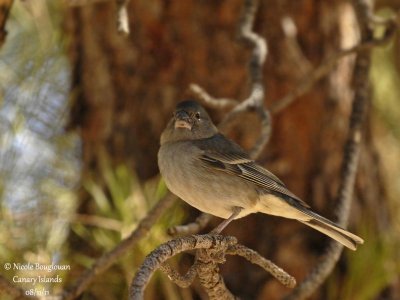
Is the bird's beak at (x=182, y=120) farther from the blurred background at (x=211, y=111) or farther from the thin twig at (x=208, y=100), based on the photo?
the blurred background at (x=211, y=111)

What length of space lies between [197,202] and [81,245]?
92cm

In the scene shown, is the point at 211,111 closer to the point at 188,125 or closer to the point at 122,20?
the point at 188,125

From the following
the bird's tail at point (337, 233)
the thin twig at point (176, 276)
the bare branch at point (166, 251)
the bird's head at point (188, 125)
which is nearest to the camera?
the bare branch at point (166, 251)

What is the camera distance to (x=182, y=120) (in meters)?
3.25

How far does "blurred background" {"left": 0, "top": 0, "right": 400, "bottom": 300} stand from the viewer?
354cm

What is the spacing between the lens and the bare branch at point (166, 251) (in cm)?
161

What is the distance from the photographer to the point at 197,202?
290 centimetres

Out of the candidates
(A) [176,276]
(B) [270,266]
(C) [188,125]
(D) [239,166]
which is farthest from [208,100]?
(A) [176,276]

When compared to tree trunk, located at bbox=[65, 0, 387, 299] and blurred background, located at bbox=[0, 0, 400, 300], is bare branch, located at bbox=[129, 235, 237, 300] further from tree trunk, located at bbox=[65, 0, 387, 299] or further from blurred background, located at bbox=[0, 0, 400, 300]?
tree trunk, located at bbox=[65, 0, 387, 299]

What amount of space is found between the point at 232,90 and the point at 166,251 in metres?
2.32

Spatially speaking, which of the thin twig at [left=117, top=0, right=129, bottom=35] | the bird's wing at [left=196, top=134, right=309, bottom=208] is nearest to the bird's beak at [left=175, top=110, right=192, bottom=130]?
the bird's wing at [left=196, top=134, right=309, bottom=208]

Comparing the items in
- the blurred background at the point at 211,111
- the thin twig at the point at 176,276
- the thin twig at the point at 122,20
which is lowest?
the blurred background at the point at 211,111

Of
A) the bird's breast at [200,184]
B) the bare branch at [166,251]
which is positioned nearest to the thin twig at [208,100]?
the bird's breast at [200,184]

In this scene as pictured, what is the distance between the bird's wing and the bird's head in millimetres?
90
